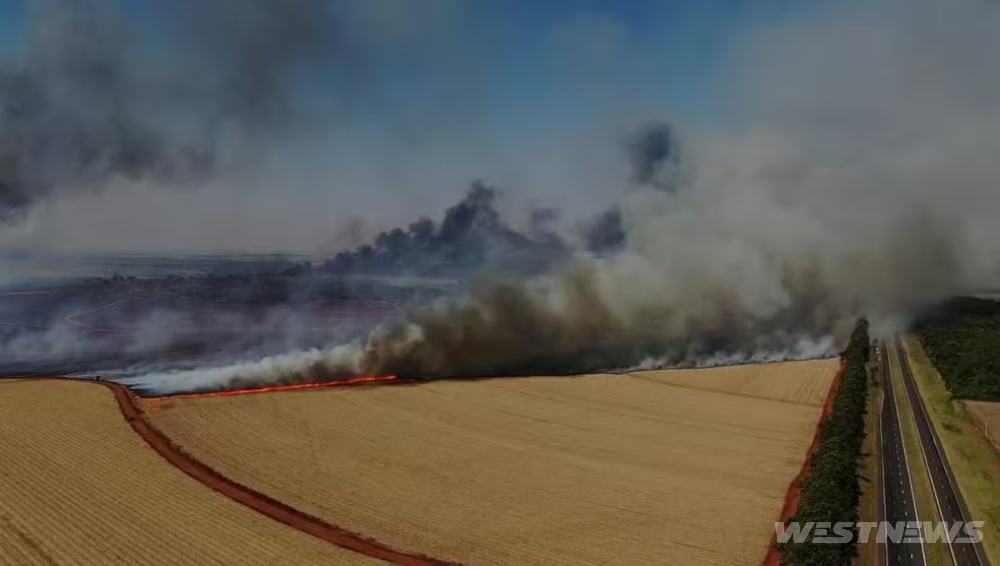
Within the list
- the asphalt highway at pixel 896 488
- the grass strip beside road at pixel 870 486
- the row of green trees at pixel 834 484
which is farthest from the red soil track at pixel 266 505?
the asphalt highway at pixel 896 488

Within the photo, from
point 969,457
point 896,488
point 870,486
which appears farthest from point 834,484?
point 969,457

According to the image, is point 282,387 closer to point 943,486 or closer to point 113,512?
point 113,512

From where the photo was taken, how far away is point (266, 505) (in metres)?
37.9

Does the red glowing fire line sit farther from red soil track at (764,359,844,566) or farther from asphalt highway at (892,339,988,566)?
asphalt highway at (892,339,988,566)

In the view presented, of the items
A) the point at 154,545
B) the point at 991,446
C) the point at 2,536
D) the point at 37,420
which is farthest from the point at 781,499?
the point at 37,420

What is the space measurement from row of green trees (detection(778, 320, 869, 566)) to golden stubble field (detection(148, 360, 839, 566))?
218cm

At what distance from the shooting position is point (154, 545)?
32.0m

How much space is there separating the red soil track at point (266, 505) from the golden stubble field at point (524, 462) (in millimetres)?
735

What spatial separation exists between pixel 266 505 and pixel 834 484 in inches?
1506

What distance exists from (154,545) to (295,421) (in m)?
21.7

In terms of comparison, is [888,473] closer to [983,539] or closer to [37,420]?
[983,539]

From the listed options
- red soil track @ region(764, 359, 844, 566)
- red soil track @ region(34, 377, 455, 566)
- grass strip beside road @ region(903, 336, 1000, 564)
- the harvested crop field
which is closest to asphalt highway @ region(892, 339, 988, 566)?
grass strip beside road @ region(903, 336, 1000, 564)

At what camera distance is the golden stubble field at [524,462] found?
35562 mm

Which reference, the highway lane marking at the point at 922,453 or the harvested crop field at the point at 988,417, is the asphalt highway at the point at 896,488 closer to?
the highway lane marking at the point at 922,453
